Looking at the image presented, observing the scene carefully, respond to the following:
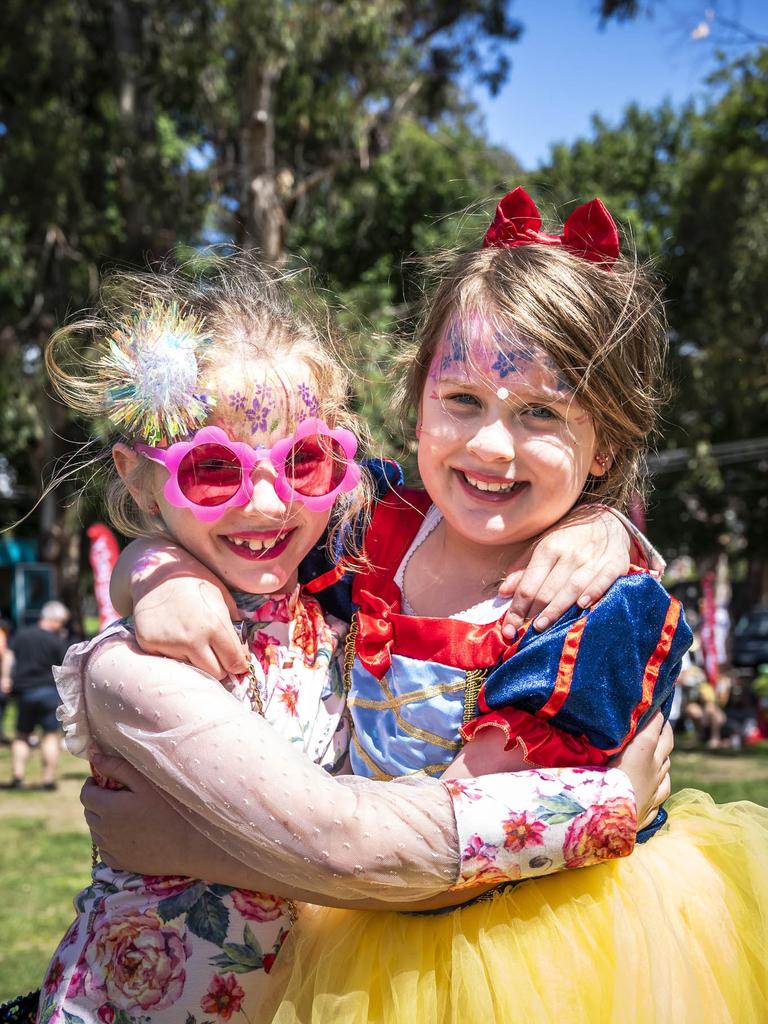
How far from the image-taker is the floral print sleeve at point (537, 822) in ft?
5.15

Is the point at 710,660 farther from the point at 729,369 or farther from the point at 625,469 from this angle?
the point at 625,469

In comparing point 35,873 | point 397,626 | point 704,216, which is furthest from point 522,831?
point 704,216

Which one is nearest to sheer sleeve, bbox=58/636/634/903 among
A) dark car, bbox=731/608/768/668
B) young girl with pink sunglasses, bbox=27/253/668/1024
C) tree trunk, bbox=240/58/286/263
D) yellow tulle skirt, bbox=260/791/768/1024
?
young girl with pink sunglasses, bbox=27/253/668/1024

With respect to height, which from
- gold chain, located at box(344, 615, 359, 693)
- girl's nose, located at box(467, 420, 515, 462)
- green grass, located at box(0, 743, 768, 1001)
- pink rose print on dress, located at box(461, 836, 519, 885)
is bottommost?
green grass, located at box(0, 743, 768, 1001)

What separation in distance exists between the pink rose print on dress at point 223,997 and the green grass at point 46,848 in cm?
408

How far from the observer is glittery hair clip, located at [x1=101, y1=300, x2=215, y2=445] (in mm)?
1842

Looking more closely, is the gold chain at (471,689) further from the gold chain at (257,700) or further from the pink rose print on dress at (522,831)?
the gold chain at (257,700)

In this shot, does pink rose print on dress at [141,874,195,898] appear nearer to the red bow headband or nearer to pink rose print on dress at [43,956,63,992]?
pink rose print on dress at [43,956,63,992]

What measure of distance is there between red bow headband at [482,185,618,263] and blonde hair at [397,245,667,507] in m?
0.03

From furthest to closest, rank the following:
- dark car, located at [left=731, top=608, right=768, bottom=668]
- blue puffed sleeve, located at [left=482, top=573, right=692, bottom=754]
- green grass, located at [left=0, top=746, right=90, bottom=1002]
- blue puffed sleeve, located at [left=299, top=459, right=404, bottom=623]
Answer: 1. dark car, located at [left=731, top=608, right=768, bottom=668]
2. green grass, located at [left=0, top=746, right=90, bottom=1002]
3. blue puffed sleeve, located at [left=299, top=459, right=404, bottom=623]
4. blue puffed sleeve, located at [left=482, top=573, right=692, bottom=754]

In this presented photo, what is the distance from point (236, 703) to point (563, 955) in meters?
0.69

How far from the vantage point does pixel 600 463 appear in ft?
6.64

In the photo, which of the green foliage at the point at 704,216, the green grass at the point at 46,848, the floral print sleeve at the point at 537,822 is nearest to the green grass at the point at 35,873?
the green grass at the point at 46,848

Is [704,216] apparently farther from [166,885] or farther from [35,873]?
[166,885]
